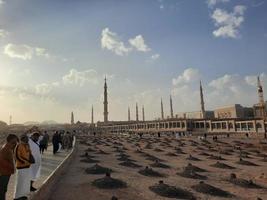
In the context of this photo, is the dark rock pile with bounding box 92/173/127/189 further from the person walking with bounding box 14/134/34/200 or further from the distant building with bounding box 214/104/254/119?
the distant building with bounding box 214/104/254/119

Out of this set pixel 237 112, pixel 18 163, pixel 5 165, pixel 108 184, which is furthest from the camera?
pixel 237 112

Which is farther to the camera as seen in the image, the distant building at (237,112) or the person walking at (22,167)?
the distant building at (237,112)

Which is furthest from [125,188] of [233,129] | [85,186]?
[233,129]

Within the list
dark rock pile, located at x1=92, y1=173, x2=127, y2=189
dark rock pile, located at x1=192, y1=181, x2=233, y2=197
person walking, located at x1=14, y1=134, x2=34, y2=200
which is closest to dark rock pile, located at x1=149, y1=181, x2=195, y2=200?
dark rock pile, located at x1=192, y1=181, x2=233, y2=197

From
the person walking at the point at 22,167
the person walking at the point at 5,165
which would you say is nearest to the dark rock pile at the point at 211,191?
the person walking at the point at 22,167

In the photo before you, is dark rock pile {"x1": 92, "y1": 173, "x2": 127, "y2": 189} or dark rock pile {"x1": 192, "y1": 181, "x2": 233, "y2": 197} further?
dark rock pile {"x1": 192, "y1": 181, "x2": 233, "y2": 197}

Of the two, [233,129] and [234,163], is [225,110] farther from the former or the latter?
[234,163]

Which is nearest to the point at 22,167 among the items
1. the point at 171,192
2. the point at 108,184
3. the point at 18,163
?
the point at 18,163

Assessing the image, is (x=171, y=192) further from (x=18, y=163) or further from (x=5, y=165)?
(x=5, y=165)

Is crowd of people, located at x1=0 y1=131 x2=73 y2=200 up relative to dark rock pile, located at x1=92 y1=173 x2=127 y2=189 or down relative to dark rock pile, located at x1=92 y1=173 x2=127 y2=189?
up

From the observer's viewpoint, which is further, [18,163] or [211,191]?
[211,191]

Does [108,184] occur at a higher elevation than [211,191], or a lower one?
higher

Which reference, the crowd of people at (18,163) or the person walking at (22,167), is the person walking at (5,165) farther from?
the person walking at (22,167)

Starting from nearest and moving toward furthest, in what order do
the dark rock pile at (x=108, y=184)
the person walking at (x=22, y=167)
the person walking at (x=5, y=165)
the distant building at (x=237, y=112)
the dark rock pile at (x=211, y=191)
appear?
the person walking at (x=5, y=165) → the person walking at (x=22, y=167) → the dark rock pile at (x=108, y=184) → the dark rock pile at (x=211, y=191) → the distant building at (x=237, y=112)
